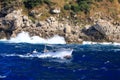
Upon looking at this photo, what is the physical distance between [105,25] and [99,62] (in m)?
59.6

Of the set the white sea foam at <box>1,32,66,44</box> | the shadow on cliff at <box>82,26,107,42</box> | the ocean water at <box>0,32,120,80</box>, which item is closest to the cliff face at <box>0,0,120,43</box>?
the shadow on cliff at <box>82,26,107,42</box>

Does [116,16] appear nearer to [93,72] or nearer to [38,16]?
[38,16]

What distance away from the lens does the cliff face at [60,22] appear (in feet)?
492

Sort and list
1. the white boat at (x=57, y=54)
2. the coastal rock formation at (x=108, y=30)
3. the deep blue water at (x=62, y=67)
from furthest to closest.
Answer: the coastal rock formation at (x=108, y=30), the white boat at (x=57, y=54), the deep blue water at (x=62, y=67)

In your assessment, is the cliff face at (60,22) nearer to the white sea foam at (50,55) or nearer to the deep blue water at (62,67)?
the deep blue water at (62,67)

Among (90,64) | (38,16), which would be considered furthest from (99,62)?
(38,16)

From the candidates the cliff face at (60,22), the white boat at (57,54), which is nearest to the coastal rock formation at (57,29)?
the cliff face at (60,22)

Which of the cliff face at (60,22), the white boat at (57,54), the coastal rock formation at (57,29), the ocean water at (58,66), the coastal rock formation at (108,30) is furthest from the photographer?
the cliff face at (60,22)

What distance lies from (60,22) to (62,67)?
7245 cm

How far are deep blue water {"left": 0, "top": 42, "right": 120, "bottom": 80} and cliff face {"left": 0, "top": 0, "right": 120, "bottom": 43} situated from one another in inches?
1590

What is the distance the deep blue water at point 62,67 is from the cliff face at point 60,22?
4040 centimetres

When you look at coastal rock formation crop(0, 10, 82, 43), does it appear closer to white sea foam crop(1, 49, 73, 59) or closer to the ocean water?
Result: the ocean water

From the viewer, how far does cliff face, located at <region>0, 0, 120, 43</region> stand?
492 ft

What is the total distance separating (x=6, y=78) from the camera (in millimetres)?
69438
